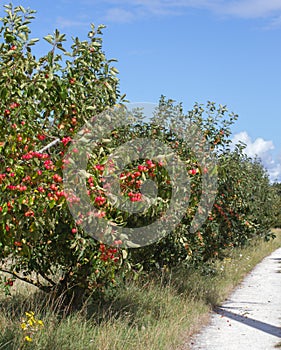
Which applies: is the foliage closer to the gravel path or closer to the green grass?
the green grass

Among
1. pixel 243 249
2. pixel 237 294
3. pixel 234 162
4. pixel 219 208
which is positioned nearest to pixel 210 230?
pixel 219 208

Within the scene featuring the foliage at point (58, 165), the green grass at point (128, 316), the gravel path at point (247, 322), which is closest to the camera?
the foliage at point (58, 165)

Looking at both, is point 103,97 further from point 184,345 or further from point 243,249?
point 243,249

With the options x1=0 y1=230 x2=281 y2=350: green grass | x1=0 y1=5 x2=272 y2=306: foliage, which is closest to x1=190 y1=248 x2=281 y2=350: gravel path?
x1=0 y1=230 x2=281 y2=350: green grass

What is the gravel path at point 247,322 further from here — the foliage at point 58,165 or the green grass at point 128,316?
the foliage at point 58,165

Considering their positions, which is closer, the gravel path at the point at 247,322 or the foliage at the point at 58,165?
the foliage at the point at 58,165

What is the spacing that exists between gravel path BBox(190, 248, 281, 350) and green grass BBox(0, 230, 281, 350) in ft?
0.78

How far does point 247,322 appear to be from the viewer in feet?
32.6

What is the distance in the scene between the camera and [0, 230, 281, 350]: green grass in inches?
264

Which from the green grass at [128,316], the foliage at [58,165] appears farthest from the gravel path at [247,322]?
the foliage at [58,165]

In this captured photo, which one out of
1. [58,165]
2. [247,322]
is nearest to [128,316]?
[247,322]

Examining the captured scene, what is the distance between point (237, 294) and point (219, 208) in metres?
3.44

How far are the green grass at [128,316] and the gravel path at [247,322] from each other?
9.3 inches

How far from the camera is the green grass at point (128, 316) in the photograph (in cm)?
671
